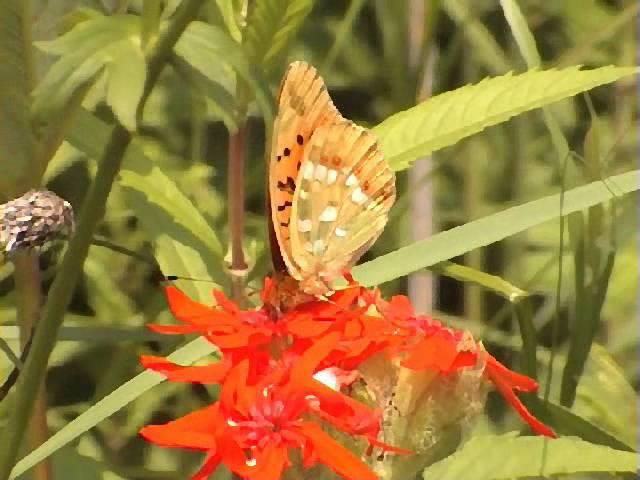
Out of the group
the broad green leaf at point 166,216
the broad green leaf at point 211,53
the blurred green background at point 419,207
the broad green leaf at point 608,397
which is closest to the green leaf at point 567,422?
the blurred green background at point 419,207

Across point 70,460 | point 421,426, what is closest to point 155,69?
point 421,426

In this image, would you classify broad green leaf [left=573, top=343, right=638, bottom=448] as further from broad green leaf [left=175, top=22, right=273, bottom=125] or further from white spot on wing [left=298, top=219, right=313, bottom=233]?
broad green leaf [left=175, top=22, right=273, bottom=125]

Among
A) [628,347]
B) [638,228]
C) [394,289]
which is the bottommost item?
[628,347]

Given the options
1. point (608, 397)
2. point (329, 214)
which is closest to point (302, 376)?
point (329, 214)

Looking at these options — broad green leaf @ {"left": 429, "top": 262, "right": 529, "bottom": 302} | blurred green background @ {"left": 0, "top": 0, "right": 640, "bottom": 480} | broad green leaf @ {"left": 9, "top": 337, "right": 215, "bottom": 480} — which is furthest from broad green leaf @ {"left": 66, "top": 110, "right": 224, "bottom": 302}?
broad green leaf @ {"left": 429, "top": 262, "right": 529, "bottom": 302}

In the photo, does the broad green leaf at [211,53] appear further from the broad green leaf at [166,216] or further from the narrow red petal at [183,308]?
the broad green leaf at [166,216]

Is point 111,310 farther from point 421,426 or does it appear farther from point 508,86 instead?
point 421,426
